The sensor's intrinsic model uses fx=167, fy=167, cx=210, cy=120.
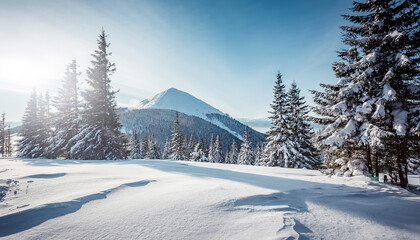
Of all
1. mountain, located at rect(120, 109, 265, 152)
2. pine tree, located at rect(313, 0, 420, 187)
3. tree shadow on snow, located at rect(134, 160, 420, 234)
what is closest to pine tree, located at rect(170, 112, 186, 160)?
pine tree, located at rect(313, 0, 420, 187)

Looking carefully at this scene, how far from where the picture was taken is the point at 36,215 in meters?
2.39

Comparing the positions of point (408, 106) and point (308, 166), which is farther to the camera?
point (308, 166)

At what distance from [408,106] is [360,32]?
4.00 metres

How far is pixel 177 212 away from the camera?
266 cm

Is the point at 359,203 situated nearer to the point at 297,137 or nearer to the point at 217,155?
the point at 297,137

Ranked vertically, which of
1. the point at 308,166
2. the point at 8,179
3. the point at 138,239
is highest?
the point at 8,179

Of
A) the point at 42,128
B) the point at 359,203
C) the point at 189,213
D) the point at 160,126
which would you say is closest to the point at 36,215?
the point at 189,213

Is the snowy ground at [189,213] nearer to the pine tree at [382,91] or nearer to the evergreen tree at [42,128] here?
the pine tree at [382,91]

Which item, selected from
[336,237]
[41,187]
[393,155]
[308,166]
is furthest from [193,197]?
[308,166]

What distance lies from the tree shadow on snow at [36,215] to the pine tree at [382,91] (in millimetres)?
9260

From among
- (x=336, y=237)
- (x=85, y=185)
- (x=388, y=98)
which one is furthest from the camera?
(x=388, y=98)

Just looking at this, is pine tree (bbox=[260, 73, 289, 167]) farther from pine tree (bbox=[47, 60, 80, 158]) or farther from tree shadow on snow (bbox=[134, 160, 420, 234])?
pine tree (bbox=[47, 60, 80, 158])

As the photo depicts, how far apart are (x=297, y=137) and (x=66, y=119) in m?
25.9

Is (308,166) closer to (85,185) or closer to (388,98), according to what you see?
(388,98)
